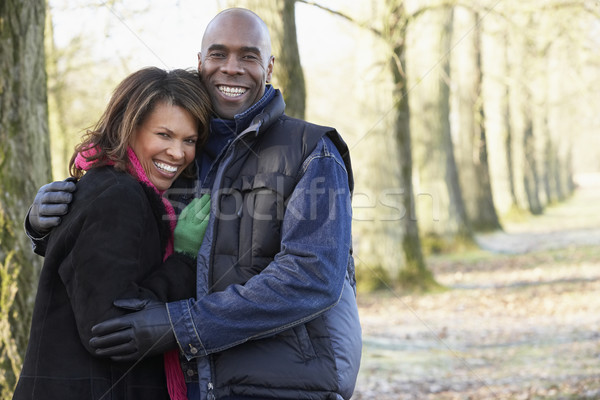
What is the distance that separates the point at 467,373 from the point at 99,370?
15.3ft

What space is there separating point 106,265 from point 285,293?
2.14 feet

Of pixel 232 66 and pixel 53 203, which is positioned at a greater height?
pixel 232 66

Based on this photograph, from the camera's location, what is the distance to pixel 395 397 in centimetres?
573

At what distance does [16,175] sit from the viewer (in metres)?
3.98

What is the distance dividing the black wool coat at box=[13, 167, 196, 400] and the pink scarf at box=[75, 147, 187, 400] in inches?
2.3

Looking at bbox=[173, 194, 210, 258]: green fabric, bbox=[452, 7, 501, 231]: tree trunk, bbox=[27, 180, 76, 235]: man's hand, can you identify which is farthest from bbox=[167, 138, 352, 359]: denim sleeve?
bbox=[452, 7, 501, 231]: tree trunk

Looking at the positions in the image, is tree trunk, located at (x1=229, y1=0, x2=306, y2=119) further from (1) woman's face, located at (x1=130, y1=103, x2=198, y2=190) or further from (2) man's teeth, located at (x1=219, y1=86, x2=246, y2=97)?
(1) woman's face, located at (x1=130, y1=103, x2=198, y2=190)

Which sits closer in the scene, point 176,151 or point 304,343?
point 304,343

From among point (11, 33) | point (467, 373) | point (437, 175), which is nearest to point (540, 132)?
point (437, 175)

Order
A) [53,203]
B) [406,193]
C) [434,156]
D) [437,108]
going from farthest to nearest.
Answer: [434,156] < [437,108] < [406,193] < [53,203]

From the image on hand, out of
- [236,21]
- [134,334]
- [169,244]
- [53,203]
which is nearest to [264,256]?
[169,244]

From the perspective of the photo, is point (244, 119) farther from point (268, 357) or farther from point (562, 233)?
point (562, 233)

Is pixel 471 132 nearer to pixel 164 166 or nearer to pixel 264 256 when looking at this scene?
pixel 164 166

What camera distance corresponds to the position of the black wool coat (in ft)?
7.64
